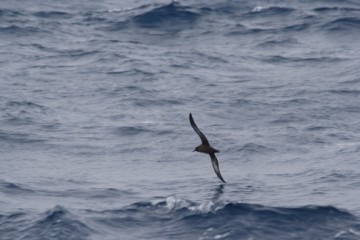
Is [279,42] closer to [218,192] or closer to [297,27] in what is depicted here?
[297,27]

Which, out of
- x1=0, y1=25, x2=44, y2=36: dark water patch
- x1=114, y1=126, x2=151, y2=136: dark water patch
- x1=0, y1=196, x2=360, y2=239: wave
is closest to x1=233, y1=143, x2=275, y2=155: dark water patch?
x1=114, y1=126, x2=151, y2=136: dark water patch

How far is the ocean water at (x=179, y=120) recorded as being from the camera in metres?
28.8

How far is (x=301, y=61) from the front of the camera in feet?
162

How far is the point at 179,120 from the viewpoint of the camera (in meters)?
40.2

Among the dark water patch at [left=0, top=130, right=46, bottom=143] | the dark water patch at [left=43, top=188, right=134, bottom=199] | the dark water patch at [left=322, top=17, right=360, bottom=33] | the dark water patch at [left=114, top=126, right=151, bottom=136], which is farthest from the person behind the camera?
the dark water patch at [left=322, top=17, right=360, bottom=33]

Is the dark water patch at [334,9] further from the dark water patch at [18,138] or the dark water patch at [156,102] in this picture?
the dark water patch at [18,138]

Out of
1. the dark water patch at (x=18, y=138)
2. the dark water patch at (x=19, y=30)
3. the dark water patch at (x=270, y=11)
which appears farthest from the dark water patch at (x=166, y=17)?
the dark water patch at (x=18, y=138)

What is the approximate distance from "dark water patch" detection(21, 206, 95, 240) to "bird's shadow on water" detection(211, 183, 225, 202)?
180 inches

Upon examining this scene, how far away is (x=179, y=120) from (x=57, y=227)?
13.3 meters

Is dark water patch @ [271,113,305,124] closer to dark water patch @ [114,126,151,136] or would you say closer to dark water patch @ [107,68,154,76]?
dark water patch @ [114,126,151,136]

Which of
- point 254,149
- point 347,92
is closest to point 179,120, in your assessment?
point 254,149

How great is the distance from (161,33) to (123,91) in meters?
12.7

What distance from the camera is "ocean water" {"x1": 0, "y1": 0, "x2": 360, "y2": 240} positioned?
28.8m

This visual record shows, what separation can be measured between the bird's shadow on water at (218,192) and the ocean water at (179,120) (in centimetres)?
13
